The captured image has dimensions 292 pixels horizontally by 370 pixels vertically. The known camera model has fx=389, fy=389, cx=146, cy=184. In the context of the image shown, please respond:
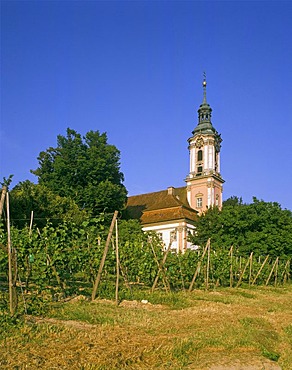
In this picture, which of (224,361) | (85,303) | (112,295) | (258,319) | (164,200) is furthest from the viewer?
(164,200)

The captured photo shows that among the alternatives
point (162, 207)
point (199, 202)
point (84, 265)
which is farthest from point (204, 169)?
point (84, 265)

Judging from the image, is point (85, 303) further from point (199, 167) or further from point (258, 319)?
point (199, 167)

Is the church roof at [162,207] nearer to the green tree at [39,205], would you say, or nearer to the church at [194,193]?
the church at [194,193]

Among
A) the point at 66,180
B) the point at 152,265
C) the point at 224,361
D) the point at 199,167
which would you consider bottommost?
the point at 224,361

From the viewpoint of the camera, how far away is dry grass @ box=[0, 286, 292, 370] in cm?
489

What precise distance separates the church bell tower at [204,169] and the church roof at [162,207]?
175 cm

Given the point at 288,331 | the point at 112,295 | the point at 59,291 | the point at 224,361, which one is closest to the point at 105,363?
the point at 224,361

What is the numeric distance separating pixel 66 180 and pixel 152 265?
22283 millimetres

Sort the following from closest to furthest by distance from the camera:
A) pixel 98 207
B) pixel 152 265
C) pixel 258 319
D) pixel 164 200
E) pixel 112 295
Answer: pixel 258 319, pixel 112 295, pixel 152 265, pixel 98 207, pixel 164 200

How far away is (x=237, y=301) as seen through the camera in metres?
12.0

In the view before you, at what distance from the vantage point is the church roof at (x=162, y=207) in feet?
144

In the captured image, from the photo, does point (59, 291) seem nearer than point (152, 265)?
Yes

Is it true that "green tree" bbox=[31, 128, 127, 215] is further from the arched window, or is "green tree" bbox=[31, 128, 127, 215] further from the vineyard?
the vineyard

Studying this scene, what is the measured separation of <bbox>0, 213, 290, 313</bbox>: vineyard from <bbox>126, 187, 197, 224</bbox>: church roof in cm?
2553
